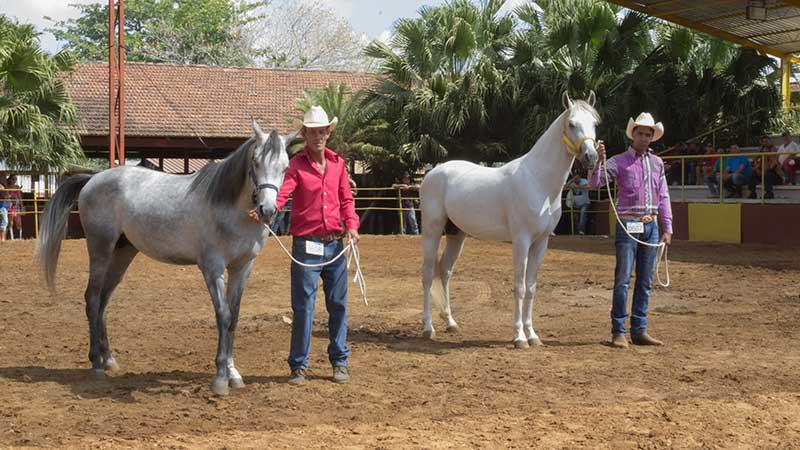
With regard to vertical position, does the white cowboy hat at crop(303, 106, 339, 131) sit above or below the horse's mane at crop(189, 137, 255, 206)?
above

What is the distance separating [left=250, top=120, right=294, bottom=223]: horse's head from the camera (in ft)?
18.5

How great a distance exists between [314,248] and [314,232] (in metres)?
0.12

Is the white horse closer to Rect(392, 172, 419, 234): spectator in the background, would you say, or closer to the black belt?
the black belt

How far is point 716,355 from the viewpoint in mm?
7211

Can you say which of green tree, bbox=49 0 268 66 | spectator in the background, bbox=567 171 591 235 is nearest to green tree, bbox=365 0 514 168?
spectator in the background, bbox=567 171 591 235

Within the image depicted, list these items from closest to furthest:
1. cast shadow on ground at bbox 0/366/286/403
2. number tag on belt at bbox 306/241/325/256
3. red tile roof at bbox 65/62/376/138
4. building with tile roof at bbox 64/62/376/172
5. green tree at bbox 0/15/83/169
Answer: cast shadow on ground at bbox 0/366/286/403
number tag on belt at bbox 306/241/325/256
green tree at bbox 0/15/83/169
building with tile roof at bbox 64/62/376/172
red tile roof at bbox 65/62/376/138

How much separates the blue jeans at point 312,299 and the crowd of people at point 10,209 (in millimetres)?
16183

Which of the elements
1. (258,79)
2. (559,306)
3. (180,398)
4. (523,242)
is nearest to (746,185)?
(559,306)

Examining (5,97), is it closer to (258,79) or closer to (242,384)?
(258,79)

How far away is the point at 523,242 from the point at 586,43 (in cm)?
1620

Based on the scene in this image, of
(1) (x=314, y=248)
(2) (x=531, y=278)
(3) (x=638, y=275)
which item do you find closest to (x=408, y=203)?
(2) (x=531, y=278)

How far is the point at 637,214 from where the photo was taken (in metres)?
7.67

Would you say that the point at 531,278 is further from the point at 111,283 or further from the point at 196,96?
the point at 196,96

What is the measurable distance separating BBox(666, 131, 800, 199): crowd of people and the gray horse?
558 inches
